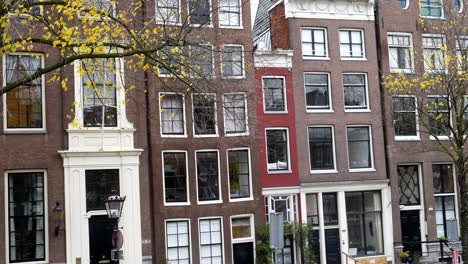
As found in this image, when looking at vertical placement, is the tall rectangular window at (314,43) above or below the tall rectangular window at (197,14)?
above

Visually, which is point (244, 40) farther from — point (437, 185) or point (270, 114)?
point (437, 185)

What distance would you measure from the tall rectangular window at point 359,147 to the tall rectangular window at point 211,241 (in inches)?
299

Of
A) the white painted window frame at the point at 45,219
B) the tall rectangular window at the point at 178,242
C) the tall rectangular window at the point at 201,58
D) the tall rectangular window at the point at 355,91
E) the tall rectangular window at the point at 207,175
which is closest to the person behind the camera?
the tall rectangular window at the point at 201,58

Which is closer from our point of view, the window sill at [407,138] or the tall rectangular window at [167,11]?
the tall rectangular window at [167,11]

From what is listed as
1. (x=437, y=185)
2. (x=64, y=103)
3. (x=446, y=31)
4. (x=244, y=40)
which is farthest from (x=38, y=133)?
(x=437, y=185)

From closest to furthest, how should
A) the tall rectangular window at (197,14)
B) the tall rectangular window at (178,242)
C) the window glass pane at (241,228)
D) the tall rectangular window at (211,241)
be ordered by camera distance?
the tall rectangular window at (197,14)
the tall rectangular window at (178,242)
the tall rectangular window at (211,241)
the window glass pane at (241,228)

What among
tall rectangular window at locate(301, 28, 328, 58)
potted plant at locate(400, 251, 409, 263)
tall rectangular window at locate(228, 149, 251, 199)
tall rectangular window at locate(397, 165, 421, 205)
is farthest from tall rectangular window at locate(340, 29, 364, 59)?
potted plant at locate(400, 251, 409, 263)

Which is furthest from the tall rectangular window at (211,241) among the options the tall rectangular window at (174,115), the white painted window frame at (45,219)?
the white painted window frame at (45,219)

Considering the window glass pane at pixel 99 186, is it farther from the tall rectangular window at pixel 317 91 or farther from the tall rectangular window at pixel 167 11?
the tall rectangular window at pixel 317 91

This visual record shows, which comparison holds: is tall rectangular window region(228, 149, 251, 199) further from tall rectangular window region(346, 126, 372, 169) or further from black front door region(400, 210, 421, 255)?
black front door region(400, 210, 421, 255)

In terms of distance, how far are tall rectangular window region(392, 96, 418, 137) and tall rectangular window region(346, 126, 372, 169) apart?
1516mm

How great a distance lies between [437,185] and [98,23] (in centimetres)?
1832

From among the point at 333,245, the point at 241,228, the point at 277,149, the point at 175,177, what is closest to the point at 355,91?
the point at 277,149

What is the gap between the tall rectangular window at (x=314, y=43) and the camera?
28953mm
